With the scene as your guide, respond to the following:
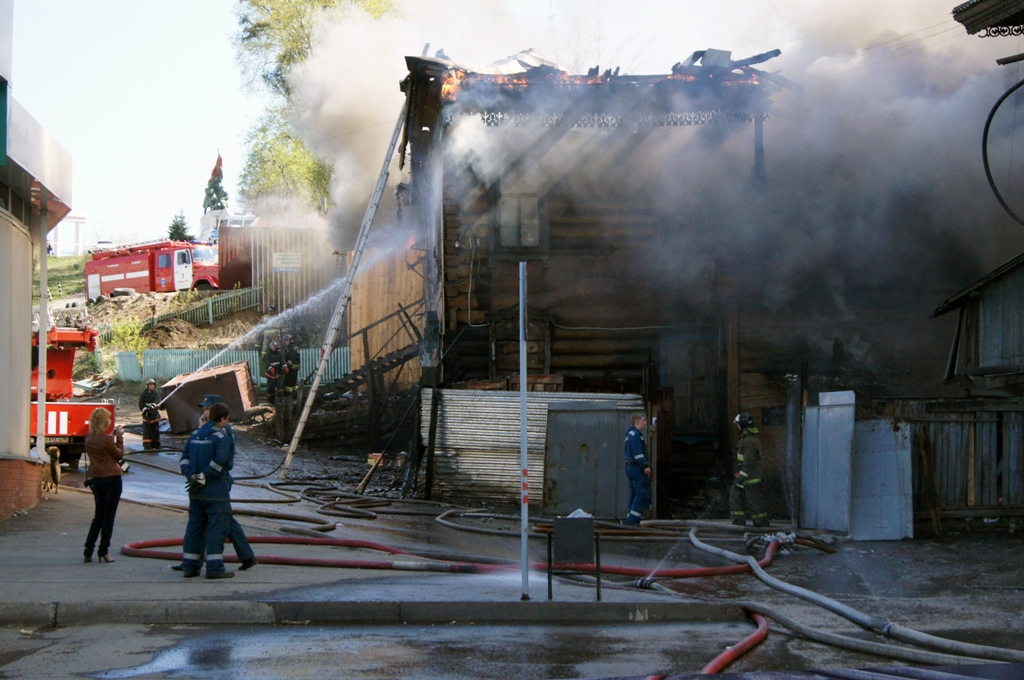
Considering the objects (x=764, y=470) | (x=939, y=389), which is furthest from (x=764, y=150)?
(x=764, y=470)

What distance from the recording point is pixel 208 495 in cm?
774

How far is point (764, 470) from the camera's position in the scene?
1363 centimetres

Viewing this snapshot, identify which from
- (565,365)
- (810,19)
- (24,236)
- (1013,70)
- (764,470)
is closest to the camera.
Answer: (24,236)

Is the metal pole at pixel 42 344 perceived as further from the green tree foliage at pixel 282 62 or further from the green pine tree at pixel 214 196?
the green pine tree at pixel 214 196

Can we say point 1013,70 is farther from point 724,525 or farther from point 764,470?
point 724,525

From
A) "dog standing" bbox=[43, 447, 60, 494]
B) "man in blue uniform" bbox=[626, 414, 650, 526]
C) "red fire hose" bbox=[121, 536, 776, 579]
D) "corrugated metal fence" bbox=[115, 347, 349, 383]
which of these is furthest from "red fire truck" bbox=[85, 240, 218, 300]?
"red fire hose" bbox=[121, 536, 776, 579]

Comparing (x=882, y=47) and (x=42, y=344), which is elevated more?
(x=882, y=47)

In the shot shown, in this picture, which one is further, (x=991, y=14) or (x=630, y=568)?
(x=991, y=14)

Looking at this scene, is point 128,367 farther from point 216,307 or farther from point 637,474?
point 637,474

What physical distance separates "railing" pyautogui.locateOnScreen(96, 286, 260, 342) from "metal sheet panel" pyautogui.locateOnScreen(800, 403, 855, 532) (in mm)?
27102

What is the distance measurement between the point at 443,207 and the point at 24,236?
7.33 metres

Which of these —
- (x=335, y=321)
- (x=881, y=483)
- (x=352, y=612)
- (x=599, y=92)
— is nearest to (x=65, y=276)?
(x=335, y=321)

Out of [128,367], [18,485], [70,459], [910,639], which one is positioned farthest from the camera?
[128,367]

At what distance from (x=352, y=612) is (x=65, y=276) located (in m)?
52.0
